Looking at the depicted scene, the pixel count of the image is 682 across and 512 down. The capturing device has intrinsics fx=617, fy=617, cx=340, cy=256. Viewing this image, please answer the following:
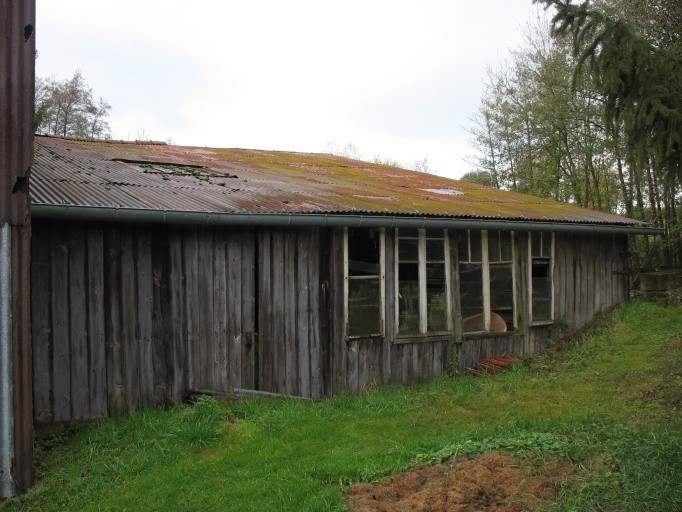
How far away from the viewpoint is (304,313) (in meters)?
8.40

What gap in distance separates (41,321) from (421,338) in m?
5.23

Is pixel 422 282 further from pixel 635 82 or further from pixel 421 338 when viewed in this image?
pixel 635 82

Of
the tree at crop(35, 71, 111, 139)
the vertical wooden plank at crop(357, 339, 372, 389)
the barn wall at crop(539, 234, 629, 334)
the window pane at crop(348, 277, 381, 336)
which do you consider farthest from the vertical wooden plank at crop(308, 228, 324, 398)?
the tree at crop(35, 71, 111, 139)

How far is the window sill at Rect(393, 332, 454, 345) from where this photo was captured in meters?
9.15

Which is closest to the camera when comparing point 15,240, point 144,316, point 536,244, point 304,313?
point 15,240

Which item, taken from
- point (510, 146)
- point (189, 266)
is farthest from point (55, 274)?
point (510, 146)

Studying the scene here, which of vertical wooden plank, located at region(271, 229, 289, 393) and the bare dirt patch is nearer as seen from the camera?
the bare dirt patch

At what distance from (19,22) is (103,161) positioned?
5073mm

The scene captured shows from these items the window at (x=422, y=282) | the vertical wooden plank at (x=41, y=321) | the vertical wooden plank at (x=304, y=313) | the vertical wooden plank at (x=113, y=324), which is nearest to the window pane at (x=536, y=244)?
the window at (x=422, y=282)

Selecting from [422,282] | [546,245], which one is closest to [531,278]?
[546,245]

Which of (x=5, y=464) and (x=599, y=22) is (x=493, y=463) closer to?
(x=5, y=464)

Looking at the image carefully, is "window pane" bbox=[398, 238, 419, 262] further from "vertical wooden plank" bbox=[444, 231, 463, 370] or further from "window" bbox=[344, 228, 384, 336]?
"vertical wooden plank" bbox=[444, 231, 463, 370]

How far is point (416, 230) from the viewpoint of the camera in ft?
31.0

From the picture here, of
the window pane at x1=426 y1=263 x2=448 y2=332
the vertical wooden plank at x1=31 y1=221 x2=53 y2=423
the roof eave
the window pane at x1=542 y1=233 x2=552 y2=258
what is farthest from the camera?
the window pane at x1=542 y1=233 x2=552 y2=258
